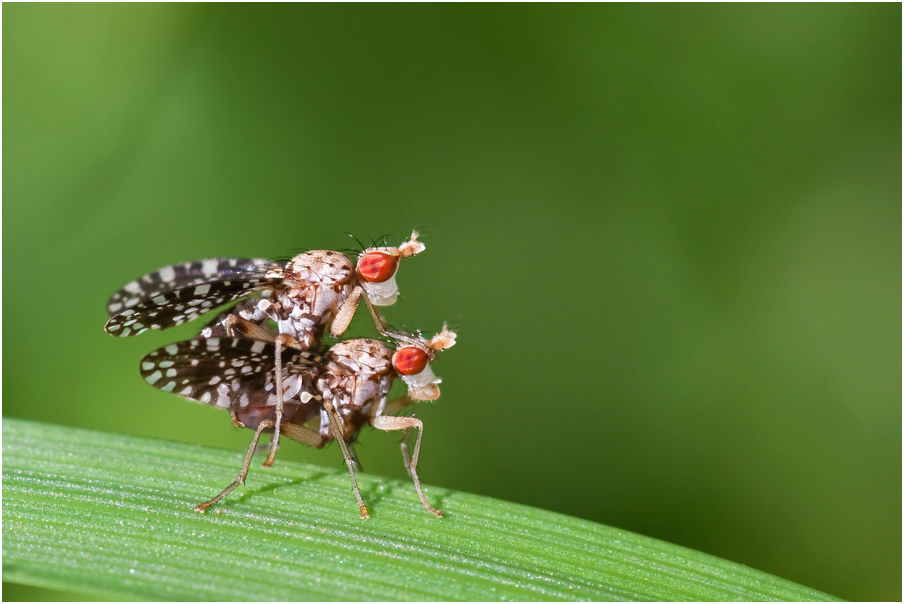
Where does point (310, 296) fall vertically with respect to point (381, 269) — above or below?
below

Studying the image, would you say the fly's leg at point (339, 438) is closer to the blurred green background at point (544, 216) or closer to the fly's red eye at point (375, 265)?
the fly's red eye at point (375, 265)

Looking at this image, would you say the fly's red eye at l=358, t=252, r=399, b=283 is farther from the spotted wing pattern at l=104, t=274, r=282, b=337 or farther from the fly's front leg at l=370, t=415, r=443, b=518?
the fly's front leg at l=370, t=415, r=443, b=518

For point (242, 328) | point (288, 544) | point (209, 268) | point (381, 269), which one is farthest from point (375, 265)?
point (288, 544)

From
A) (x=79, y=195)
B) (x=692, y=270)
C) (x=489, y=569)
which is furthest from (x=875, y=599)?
(x=79, y=195)

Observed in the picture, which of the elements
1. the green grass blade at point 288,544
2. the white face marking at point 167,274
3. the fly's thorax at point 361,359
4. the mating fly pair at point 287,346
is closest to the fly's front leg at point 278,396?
the mating fly pair at point 287,346

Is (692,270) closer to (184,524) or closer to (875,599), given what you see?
(875,599)

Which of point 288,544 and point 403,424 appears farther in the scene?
point 403,424

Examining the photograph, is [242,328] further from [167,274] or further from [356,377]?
[356,377]
